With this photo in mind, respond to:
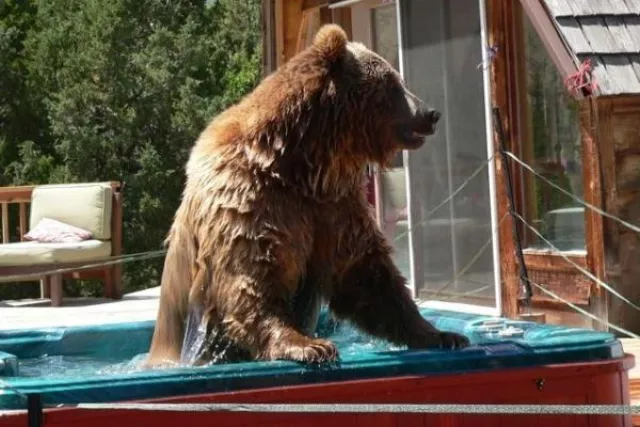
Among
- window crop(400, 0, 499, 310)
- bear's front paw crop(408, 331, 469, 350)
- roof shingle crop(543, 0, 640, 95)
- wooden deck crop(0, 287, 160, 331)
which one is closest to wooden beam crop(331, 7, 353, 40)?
window crop(400, 0, 499, 310)

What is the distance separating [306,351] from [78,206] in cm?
Answer: 798

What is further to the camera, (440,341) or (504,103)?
(504,103)

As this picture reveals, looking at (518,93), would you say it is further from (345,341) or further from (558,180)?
(345,341)

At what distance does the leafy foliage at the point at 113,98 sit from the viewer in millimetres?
22609

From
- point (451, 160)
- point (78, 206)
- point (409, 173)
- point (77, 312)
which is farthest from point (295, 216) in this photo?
point (78, 206)

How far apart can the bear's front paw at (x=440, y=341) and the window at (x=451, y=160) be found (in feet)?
12.7

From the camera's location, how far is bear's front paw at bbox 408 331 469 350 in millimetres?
3637

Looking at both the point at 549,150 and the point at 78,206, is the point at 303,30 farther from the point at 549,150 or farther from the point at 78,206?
the point at 549,150

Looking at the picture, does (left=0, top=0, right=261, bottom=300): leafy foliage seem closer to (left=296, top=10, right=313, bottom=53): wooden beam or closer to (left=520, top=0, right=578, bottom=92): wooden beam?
(left=296, top=10, right=313, bottom=53): wooden beam

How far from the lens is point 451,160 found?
7992mm

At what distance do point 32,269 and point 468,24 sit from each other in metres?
4.68

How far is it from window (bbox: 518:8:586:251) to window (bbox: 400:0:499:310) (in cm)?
27

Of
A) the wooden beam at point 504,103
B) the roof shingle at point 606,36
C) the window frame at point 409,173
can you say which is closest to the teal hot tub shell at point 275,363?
the roof shingle at point 606,36

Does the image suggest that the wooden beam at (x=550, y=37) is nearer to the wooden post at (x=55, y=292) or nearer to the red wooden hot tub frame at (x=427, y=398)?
the red wooden hot tub frame at (x=427, y=398)
